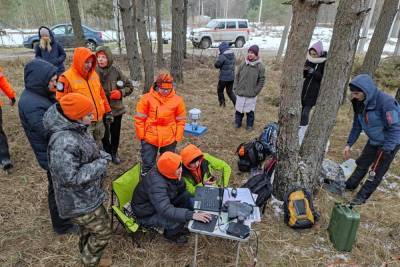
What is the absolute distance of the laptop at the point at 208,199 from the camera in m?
2.80

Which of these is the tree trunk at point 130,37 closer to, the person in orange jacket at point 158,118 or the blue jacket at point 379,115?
the person in orange jacket at point 158,118

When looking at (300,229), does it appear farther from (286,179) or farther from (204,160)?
(204,160)

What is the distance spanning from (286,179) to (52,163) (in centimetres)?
278

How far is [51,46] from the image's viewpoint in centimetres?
607

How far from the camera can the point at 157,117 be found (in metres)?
3.62

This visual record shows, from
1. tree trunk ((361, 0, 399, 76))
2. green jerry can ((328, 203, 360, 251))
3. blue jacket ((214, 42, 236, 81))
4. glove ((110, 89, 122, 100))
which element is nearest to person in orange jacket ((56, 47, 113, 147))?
glove ((110, 89, 122, 100))

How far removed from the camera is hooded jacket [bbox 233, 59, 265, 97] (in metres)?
5.61

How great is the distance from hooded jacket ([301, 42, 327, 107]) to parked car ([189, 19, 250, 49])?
15980 mm

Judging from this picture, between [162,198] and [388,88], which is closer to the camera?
[162,198]

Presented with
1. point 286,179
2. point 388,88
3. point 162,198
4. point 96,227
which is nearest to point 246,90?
point 286,179

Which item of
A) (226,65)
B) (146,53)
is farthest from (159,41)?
(226,65)

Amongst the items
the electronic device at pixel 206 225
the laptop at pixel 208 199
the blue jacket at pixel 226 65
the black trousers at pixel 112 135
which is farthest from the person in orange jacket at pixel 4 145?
the blue jacket at pixel 226 65

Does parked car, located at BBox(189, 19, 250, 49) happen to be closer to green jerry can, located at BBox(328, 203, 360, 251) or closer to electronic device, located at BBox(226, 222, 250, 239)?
green jerry can, located at BBox(328, 203, 360, 251)

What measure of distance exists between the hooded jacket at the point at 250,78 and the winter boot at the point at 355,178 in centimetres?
229
